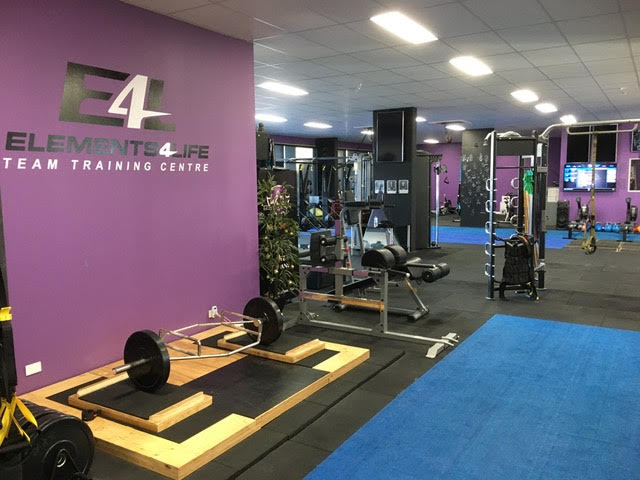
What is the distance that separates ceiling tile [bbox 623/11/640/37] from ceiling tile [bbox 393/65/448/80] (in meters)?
1.96

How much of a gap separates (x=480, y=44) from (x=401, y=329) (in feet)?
8.93

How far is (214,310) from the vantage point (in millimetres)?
4289

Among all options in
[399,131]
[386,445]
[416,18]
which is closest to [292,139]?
[399,131]

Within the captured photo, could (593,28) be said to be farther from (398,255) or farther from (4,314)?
(4,314)

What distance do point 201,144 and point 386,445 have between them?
2.65 meters

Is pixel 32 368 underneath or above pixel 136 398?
above

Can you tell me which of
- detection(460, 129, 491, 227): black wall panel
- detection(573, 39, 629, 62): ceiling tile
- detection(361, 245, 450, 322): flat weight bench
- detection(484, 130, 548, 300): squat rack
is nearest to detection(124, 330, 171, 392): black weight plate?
detection(361, 245, 450, 322): flat weight bench

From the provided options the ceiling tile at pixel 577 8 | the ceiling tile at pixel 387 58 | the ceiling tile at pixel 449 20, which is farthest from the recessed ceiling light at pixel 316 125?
the ceiling tile at pixel 577 8

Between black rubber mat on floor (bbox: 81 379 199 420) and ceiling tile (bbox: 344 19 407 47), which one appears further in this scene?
ceiling tile (bbox: 344 19 407 47)

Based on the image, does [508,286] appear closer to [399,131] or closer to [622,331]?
[622,331]

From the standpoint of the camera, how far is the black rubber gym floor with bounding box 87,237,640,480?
7.91ft

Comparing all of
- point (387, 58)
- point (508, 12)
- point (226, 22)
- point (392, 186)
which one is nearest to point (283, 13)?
point (226, 22)

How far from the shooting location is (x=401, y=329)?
450 centimetres

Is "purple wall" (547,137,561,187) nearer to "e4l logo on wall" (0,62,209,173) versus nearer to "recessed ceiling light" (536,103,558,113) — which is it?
"recessed ceiling light" (536,103,558,113)
